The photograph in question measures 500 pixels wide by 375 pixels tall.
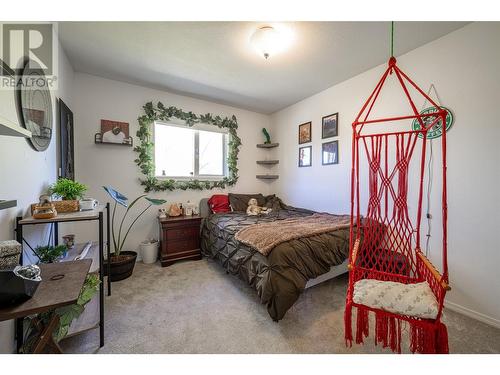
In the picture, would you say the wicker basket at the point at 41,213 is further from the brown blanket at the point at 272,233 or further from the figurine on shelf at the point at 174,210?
the figurine on shelf at the point at 174,210

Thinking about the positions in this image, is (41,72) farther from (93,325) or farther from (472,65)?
(472,65)

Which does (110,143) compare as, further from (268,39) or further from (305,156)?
(305,156)

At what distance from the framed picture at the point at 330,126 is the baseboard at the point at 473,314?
225 centimetres

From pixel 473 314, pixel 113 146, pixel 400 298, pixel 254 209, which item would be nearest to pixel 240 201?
pixel 254 209

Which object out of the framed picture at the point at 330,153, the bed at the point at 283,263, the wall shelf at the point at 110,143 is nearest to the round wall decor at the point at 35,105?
the wall shelf at the point at 110,143

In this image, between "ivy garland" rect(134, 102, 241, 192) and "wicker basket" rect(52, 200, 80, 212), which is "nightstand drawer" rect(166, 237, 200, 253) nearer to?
"ivy garland" rect(134, 102, 241, 192)

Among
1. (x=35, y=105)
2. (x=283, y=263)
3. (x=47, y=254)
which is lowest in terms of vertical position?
(x=283, y=263)

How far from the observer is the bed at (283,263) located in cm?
159

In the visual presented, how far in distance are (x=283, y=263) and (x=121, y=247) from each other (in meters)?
2.37

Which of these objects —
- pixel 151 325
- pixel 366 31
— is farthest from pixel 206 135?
pixel 151 325

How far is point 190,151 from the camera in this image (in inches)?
134

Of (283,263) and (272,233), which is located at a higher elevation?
(272,233)

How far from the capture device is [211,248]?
8.86 ft

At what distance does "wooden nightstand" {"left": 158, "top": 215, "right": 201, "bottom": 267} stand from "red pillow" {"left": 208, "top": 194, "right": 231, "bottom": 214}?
32 centimetres
